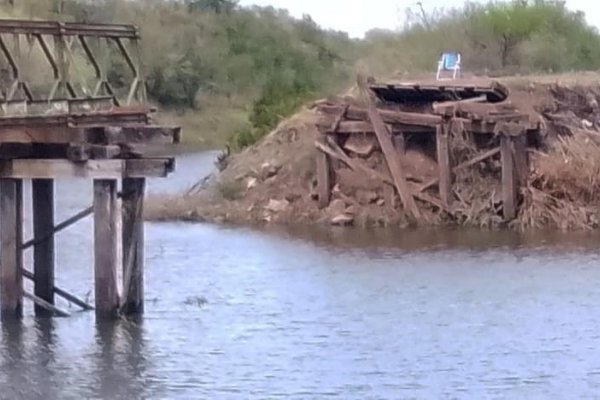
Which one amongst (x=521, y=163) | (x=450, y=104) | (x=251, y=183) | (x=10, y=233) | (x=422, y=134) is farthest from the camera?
(x=251, y=183)

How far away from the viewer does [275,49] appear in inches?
3593

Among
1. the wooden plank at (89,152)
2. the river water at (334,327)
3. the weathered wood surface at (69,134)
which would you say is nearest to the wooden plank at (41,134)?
the weathered wood surface at (69,134)

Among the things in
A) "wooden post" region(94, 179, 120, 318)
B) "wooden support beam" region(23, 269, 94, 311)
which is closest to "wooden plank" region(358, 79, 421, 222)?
"wooden support beam" region(23, 269, 94, 311)

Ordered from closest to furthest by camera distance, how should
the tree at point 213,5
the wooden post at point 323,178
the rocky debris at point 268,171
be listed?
1. the wooden post at point 323,178
2. the rocky debris at point 268,171
3. the tree at point 213,5

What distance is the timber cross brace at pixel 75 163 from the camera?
23.5 meters

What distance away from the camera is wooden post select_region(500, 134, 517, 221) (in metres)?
38.7

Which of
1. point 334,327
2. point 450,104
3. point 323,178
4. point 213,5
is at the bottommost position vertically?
point 334,327

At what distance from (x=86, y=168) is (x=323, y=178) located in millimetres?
17886

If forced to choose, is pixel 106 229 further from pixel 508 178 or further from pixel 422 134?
pixel 422 134

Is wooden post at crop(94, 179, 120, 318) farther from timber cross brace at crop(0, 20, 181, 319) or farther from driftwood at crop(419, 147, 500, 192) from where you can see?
driftwood at crop(419, 147, 500, 192)

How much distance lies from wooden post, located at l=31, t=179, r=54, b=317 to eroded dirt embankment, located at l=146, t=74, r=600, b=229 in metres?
14.4

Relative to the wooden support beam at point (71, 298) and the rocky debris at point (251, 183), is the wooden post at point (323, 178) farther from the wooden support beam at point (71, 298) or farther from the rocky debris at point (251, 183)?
the wooden support beam at point (71, 298)

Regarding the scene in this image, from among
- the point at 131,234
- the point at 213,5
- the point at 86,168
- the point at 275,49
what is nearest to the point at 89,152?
the point at 86,168

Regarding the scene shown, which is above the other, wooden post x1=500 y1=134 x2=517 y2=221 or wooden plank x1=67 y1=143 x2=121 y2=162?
wooden plank x1=67 y1=143 x2=121 y2=162
